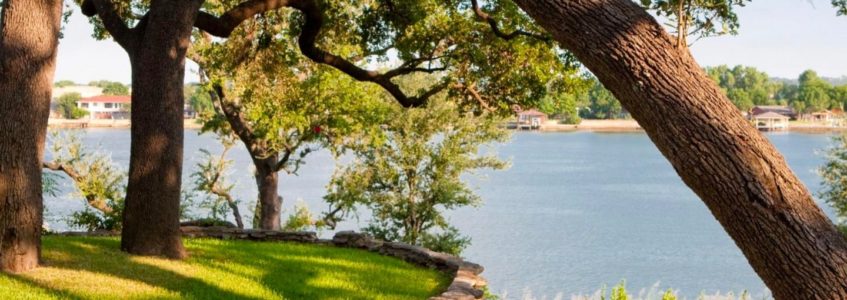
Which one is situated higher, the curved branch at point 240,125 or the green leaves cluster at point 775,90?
the green leaves cluster at point 775,90

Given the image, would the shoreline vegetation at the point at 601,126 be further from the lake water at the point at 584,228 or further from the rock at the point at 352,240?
the rock at the point at 352,240

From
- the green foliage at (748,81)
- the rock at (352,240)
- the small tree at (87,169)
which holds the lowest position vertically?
the rock at (352,240)

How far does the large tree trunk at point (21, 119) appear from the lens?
24.7 feet

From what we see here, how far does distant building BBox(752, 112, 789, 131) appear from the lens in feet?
263

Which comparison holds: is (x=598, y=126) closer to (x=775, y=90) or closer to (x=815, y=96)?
(x=815, y=96)

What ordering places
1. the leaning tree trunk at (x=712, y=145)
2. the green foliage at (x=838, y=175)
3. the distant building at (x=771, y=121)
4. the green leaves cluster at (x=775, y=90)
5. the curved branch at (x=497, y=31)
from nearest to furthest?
the leaning tree trunk at (x=712, y=145) < the curved branch at (x=497, y=31) < the green foliage at (x=838, y=175) < the distant building at (x=771, y=121) < the green leaves cluster at (x=775, y=90)

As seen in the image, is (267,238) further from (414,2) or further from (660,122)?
(660,122)

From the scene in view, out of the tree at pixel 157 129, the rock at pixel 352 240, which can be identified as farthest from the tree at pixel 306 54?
the rock at pixel 352 240

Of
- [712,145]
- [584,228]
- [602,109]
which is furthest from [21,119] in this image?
[602,109]

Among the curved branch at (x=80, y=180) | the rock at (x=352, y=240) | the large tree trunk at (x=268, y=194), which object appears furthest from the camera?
the large tree trunk at (x=268, y=194)

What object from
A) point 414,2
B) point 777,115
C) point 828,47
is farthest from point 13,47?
point 777,115

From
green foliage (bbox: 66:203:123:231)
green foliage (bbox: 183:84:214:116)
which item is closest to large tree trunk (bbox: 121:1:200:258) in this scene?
green foliage (bbox: 183:84:214:116)

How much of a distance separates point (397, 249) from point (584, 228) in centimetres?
2244

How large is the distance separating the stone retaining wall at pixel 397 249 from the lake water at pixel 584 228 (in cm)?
476
